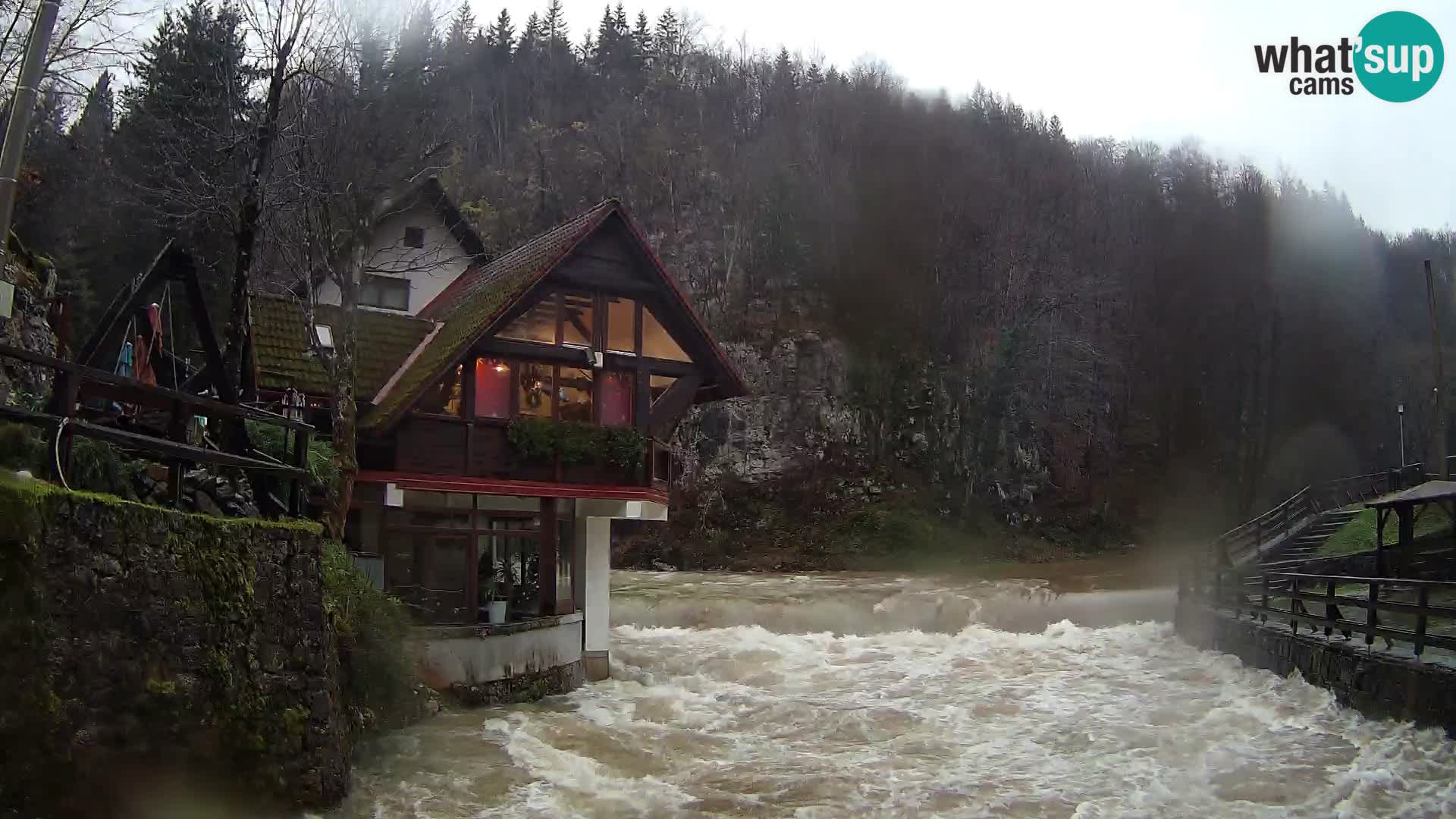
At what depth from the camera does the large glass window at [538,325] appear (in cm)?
1989

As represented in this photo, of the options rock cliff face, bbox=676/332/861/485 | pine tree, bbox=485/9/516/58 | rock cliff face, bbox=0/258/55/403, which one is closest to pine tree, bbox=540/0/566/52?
pine tree, bbox=485/9/516/58

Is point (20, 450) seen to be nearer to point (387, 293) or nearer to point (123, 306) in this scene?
point (123, 306)

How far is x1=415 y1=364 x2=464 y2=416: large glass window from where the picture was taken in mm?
18828

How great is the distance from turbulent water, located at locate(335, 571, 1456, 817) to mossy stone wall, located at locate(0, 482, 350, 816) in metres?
1.37

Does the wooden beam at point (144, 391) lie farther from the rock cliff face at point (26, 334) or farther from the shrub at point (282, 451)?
the rock cliff face at point (26, 334)

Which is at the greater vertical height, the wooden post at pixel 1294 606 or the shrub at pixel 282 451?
the shrub at pixel 282 451

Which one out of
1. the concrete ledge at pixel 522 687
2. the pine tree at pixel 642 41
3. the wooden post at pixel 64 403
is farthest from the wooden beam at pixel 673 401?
the pine tree at pixel 642 41

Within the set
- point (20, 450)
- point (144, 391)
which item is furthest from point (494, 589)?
point (144, 391)

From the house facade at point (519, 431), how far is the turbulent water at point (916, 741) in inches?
73.3

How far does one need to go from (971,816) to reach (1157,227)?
7050cm

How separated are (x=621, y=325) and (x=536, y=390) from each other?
2.20 metres

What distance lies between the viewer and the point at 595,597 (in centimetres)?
2105

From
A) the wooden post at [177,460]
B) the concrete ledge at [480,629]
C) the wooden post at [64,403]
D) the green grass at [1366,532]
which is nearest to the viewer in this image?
the wooden post at [64,403]

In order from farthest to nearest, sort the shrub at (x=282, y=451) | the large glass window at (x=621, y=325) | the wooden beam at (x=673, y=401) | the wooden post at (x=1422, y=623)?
the wooden beam at (x=673, y=401) < the large glass window at (x=621, y=325) < the shrub at (x=282, y=451) < the wooden post at (x=1422, y=623)
